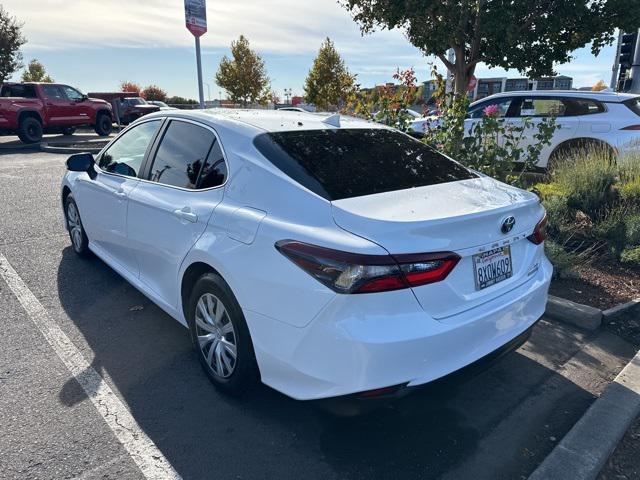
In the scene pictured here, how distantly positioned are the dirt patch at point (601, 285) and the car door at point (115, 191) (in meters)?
3.66

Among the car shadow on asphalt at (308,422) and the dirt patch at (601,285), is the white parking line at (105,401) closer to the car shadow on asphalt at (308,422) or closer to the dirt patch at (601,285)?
the car shadow on asphalt at (308,422)

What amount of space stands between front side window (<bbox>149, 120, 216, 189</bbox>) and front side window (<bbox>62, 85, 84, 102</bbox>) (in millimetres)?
17814

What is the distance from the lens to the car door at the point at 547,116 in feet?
28.7

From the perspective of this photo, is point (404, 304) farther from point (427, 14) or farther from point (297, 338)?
point (427, 14)

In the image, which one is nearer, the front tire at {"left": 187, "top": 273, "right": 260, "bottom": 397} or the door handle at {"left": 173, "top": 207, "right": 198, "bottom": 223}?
the front tire at {"left": 187, "top": 273, "right": 260, "bottom": 397}

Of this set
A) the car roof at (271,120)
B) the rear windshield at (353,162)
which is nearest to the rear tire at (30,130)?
the car roof at (271,120)

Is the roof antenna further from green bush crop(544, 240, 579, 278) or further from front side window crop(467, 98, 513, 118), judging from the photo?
front side window crop(467, 98, 513, 118)

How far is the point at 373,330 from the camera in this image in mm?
2111

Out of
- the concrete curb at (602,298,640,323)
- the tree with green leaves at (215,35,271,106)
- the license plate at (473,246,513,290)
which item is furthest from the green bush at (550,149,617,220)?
the tree with green leaves at (215,35,271,106)

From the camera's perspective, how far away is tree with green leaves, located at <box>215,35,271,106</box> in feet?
121

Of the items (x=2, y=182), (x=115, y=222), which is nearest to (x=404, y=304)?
(x=115, y=222)

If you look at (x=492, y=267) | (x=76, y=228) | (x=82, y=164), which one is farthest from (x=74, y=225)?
(x=492, y=267)

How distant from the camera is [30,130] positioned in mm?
17047

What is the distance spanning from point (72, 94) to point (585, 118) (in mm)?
17748
